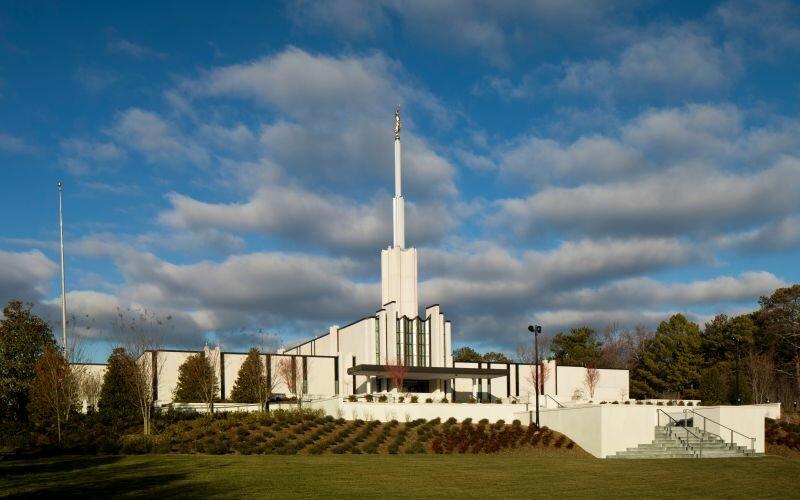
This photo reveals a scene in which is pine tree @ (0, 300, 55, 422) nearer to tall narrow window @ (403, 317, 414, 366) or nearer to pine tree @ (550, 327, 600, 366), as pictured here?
tall narrow window @ (403, 317, 414, 366)

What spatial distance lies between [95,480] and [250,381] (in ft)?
117

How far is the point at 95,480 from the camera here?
67.8 ft

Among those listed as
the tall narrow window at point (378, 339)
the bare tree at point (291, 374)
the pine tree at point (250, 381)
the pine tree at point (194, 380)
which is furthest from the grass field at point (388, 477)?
the tall narrow window at point (378, 339)

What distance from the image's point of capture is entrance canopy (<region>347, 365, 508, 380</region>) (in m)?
58.5

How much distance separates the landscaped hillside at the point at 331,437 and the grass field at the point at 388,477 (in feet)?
15.4

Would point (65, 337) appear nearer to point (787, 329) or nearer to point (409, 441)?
point (409, 441)

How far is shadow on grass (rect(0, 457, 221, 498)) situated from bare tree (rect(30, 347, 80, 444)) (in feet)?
48.9

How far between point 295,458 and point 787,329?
64.7 m

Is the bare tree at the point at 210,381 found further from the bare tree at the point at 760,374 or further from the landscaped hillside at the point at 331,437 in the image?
the bare tree at the point at 760,374

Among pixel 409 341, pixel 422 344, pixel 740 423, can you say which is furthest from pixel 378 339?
pixel 740 423

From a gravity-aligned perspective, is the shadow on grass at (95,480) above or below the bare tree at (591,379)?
above

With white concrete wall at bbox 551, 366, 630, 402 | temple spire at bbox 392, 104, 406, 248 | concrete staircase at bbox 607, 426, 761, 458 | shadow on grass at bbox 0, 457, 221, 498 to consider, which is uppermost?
temple spire at bbox 392, 104, 406, 248

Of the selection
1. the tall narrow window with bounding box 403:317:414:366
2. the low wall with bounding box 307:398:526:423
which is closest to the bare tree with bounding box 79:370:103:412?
the low wall with bounding box 307:398:526:423

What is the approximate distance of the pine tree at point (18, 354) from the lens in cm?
4553
